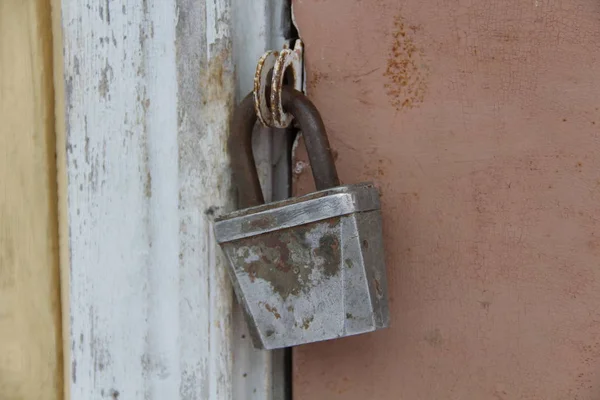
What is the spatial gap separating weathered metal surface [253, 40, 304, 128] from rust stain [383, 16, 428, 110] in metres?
0.12

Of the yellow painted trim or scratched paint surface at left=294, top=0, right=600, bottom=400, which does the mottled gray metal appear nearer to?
scratched paint surface at left=294, top=0, right=600, bottom=400

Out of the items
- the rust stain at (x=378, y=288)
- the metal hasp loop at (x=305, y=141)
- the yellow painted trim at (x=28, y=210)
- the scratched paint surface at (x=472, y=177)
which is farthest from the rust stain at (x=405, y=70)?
the yellow painted trim at (x=28, y=210)

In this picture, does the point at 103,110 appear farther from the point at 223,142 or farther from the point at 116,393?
the point at 116,393

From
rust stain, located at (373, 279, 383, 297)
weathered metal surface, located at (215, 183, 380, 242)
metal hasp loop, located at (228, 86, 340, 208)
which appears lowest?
rust stain, located at (373, 279, 383, 297)

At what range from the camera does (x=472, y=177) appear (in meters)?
0.67

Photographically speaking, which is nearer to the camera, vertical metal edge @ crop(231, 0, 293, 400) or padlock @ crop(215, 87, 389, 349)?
padlock @ crop(215, 87, 389, 349)

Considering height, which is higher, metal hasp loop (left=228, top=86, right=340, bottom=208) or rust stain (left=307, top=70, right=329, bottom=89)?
rust stain (left=307, top=70, right=329, bottom=89)

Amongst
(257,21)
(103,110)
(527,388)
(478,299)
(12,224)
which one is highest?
(257,21)

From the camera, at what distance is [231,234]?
2.05 ft

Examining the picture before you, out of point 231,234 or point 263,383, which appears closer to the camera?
point 231,234

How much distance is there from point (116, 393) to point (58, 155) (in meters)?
0.32

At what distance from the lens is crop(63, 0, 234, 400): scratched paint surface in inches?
27.3

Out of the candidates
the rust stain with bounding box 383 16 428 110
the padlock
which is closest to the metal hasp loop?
the padlock

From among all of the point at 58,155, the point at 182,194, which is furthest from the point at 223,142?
the point at 58,155
